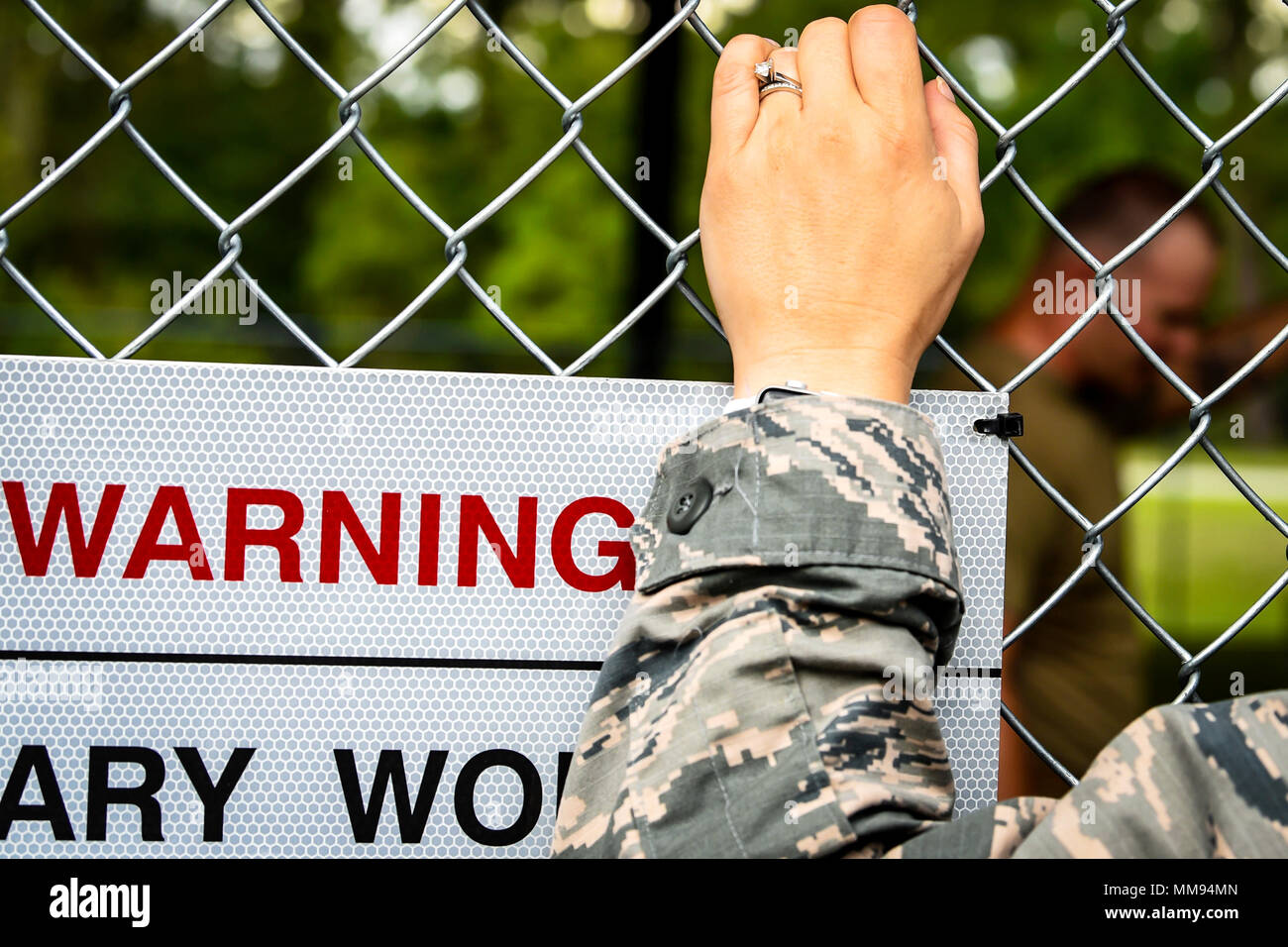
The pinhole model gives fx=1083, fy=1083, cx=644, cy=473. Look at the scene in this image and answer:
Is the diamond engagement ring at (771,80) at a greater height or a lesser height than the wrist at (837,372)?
greater

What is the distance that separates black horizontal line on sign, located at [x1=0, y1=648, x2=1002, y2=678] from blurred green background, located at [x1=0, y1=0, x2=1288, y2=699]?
8.57 metres

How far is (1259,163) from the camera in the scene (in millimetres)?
14273

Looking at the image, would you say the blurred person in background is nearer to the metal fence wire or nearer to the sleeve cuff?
the metal fence wire

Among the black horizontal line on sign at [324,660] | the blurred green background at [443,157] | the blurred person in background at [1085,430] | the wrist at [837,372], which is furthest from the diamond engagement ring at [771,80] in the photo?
the blurred green background at [443,157]

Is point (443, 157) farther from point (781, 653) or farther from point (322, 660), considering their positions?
point (781, 653)

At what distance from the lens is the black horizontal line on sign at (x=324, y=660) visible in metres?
0.84

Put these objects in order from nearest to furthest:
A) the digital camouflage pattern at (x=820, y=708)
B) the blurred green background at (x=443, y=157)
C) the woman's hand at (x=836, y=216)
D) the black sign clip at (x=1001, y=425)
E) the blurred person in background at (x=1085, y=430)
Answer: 1. the digital camouflage pattern at (x=820, y=708)
2. the woman's hand at (x=836, y=216)
3. the black sign clip at (x=1001, y=425)
4. the blurred person in background at (x=1085, y=430)
5. the blurred green background at (x=443, y=157)

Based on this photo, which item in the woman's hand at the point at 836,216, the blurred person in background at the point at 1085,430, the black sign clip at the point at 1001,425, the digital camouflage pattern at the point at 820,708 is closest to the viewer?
the digital camouflage pattern at the point at 820,708

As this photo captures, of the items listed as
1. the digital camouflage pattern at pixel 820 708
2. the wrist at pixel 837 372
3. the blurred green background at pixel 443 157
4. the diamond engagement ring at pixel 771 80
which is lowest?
the digital camouflage pattern at pixel 820 708

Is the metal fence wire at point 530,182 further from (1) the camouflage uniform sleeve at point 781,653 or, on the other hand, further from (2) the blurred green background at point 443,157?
(2) the blurred green background at point 443,157

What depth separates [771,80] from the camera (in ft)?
2.70

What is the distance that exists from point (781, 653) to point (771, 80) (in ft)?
1.42

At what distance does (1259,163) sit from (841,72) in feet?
52.8
